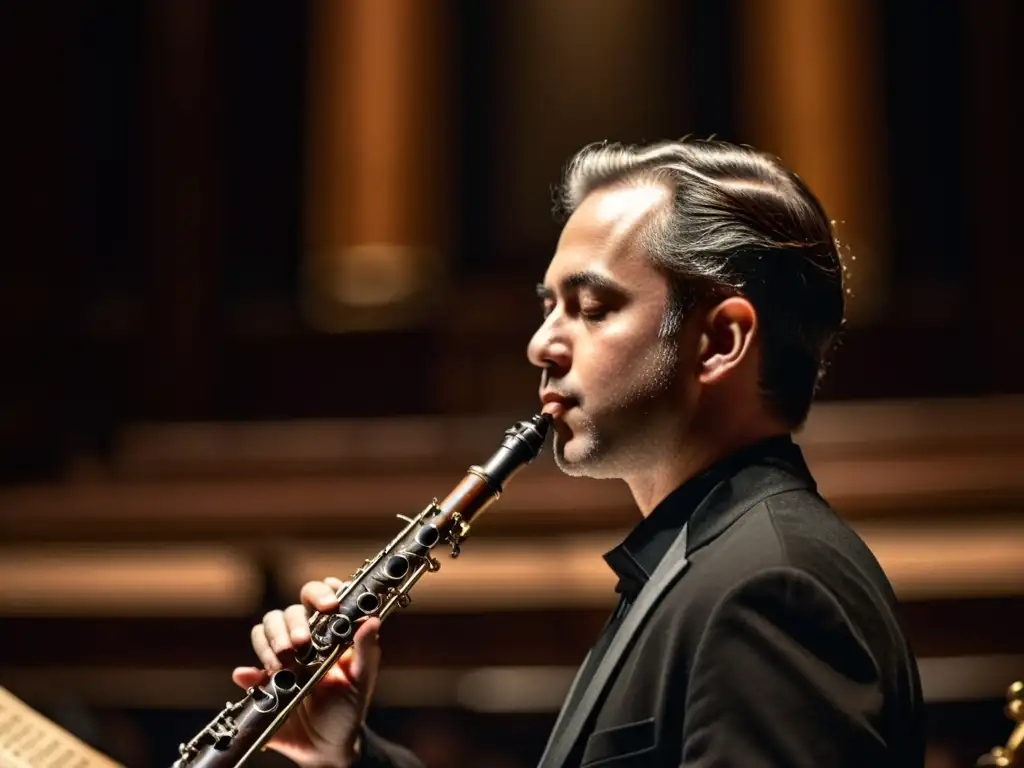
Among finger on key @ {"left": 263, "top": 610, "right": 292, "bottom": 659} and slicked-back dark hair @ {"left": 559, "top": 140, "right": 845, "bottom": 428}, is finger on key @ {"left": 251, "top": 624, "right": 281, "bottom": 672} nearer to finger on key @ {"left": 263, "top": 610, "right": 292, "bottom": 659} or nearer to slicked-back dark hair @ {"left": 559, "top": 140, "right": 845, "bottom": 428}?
finger on key @ {"left": 263, "top": 610, "right": 292, "bottom": 659}

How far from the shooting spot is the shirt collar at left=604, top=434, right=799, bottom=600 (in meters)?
1.48

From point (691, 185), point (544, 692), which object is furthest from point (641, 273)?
point (544, 692)

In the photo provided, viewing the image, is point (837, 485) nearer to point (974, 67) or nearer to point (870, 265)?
point (870, 265)

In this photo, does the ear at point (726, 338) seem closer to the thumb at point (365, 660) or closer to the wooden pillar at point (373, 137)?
the thumb at point (365, 660)

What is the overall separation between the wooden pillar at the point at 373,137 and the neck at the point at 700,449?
364 centimetres

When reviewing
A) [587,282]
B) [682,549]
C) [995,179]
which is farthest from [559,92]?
[682,549]

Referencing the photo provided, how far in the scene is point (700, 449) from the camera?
4.98 ft

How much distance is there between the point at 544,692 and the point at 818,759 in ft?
8.12

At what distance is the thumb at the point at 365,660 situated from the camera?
1.59 metres

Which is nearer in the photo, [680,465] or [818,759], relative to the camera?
[818,759]

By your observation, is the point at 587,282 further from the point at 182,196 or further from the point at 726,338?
the point at 182,196

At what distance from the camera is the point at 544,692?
140 inches

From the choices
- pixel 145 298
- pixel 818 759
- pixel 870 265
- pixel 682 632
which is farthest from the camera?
pixel 145 298

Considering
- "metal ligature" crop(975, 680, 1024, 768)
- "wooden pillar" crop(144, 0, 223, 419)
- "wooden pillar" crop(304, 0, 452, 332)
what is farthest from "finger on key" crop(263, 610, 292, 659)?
"wooden pillar" crop(304, 0, 452, 332)
